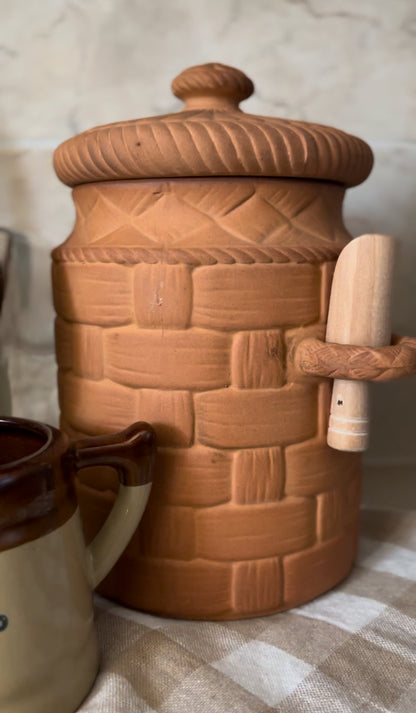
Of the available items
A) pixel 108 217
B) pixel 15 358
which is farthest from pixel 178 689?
pixel 15 358

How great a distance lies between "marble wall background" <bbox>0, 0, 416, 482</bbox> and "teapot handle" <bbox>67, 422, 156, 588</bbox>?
0.32 m

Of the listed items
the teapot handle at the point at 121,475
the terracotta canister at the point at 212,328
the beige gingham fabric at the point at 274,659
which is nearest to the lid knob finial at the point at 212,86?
the terracotta canister at the point at 212,328

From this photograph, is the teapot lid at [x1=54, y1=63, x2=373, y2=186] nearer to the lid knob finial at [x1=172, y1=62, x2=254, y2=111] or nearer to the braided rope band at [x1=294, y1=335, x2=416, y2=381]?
the lid knob finial at [x1=172, y1=62, x2=254, y2=111]

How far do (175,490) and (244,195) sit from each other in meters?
0.21

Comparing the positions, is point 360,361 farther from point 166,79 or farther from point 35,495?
point 166,79

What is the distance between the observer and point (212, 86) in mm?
448

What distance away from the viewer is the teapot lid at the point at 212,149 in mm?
392

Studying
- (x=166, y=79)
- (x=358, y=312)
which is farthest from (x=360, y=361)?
(x=166, y=79)

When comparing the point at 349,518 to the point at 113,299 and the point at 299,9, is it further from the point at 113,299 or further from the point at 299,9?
the point at 299,9

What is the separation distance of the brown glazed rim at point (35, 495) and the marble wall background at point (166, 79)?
0.35m

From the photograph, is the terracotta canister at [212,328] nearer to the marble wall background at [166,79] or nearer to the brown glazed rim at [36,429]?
the brown glazed rim at [36,429]

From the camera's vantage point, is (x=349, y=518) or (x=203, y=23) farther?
(x=203, y=23)

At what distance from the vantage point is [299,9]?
645 mm

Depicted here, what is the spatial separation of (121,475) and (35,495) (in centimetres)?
8
